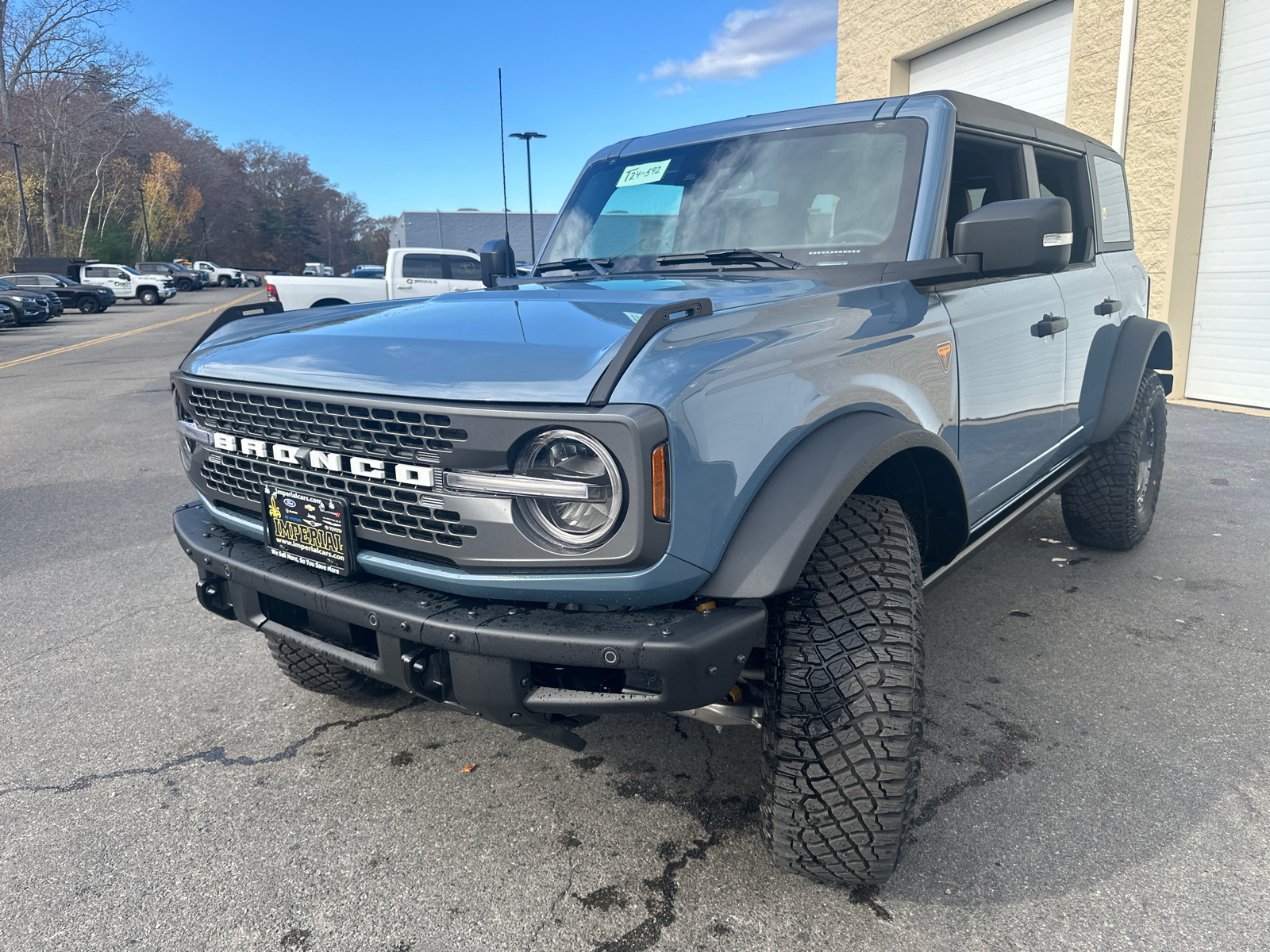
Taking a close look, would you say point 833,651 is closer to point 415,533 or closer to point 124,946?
point 415,533

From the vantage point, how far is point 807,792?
200cm

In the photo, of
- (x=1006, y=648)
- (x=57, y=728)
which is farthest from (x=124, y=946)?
(x=1006, y=648)

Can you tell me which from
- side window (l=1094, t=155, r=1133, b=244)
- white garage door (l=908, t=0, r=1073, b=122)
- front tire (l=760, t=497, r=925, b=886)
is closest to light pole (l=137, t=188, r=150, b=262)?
white garage door (l=908, t=0, r=1073, b=122)

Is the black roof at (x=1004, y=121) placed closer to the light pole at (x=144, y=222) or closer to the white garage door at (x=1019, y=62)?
the white garage door at (x=1019, y=62)

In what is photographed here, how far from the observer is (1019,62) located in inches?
448

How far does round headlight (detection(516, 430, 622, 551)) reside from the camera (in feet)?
5.83

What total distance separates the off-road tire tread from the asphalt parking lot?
75 mm

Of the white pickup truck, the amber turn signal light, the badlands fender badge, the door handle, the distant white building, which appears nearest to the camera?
the amber turn signal light

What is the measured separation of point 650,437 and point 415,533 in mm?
636

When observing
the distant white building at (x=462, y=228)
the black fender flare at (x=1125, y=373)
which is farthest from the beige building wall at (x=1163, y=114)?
the distant white building at (x=462, y=228)

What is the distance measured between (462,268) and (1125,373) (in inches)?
553

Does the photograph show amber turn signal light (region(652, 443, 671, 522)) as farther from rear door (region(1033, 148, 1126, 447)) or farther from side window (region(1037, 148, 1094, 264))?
side window (region(1037, 148, 1094, 264))

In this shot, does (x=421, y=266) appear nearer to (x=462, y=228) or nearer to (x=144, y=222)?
(x=462, y=228)

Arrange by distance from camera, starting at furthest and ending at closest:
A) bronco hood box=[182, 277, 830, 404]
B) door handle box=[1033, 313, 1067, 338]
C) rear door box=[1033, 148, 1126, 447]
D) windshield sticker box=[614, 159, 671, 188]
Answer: rear door box=[1033, 148, 1126, 447], windshield sticker box=[614, 159, 671, 188], door handle box=[1033, 313, 1067, 338], bronco hood box=[182, 277, 830, 404]
